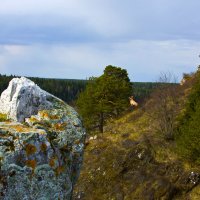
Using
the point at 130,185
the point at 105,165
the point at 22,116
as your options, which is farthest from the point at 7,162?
the point at 105,165

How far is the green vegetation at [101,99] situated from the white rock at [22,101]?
136 ft

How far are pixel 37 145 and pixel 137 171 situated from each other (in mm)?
27400

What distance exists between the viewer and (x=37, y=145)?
886 centimetres

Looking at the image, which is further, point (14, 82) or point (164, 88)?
point (164, 88)

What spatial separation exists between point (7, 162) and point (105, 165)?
96.6ft

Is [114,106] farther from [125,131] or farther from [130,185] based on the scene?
[130,185]

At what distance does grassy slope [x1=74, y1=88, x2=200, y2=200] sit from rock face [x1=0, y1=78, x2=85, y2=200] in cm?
2277

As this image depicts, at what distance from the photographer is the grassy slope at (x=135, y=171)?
1270 inches

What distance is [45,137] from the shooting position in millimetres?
9141

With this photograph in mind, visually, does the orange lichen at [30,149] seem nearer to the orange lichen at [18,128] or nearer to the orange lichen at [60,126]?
the orange lichen at [18,128]

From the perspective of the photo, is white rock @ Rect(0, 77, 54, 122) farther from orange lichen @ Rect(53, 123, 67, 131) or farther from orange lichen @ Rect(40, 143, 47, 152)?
orange lichen @ Rect(40, 143, 47, 152)

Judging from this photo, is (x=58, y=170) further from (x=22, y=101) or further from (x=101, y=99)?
(x=101, y=99)

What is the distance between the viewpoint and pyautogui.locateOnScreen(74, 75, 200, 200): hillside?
32219 mm

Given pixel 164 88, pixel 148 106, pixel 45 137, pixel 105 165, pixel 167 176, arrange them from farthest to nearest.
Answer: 1. pixel 148 106
2. pixel 164 88
3. pixel 105 165
4. pixel 167 176
5. pixel 45 137
